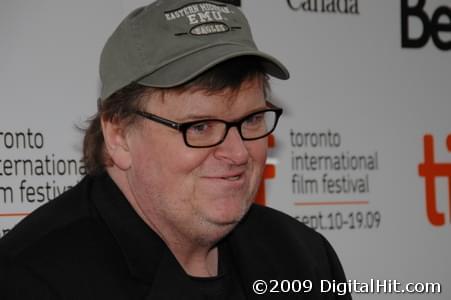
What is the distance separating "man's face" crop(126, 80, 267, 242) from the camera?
142cm

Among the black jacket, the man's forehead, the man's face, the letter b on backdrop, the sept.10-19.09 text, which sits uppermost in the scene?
the letter b on backdrop

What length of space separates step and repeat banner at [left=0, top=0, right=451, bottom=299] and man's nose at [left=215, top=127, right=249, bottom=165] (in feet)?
2.16

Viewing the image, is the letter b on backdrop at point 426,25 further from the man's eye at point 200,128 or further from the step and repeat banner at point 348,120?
the man's eye at point 200,128

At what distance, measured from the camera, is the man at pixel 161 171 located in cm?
140

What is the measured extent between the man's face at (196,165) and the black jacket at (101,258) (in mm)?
64

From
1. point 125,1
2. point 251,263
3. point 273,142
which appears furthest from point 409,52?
point 251,263

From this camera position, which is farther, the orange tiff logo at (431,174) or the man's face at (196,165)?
the orange tiff logo at (431,174)

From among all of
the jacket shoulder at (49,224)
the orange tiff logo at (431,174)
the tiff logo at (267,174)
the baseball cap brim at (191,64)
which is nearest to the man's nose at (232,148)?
the baseball cap brim at (191,64)

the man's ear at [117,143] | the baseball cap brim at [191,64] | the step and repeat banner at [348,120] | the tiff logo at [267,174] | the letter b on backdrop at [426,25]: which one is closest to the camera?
the baseball cap brim at [191,64]

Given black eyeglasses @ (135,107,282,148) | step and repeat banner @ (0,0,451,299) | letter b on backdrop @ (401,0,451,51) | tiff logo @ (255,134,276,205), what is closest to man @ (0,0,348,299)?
black eyeglasses @ (135,107,282,148)

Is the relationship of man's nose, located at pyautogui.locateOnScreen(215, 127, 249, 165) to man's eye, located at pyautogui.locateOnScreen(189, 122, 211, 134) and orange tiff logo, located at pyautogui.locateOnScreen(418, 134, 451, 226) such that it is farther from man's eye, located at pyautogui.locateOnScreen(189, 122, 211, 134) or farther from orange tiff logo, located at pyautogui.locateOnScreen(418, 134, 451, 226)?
orange tiff logo, located at pyautogui.locateOnScreen(418, 134, 451, 226)

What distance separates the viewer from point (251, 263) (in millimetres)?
1654

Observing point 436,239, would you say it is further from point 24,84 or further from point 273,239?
point 24,84

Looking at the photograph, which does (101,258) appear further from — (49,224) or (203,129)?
(203,129)
